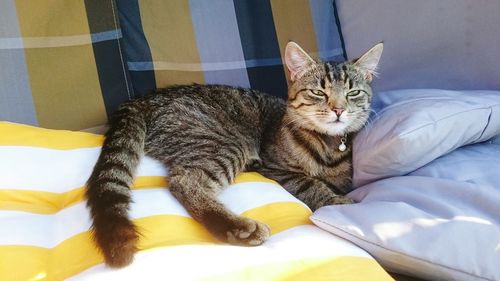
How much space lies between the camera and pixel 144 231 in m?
1.15

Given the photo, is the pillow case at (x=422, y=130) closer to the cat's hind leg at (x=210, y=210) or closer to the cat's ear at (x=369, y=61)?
the cat's ear at (x=369, y=61)

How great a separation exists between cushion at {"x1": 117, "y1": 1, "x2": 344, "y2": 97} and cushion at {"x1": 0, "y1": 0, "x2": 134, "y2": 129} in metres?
0.08

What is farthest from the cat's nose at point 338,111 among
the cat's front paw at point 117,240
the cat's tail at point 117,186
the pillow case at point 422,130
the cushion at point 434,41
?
the cat's front paw at point 117,240

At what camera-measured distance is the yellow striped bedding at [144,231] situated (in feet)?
3.33

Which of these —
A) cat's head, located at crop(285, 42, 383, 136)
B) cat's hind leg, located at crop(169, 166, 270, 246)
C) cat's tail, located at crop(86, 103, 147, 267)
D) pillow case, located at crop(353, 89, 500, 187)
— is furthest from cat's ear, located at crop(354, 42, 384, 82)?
cat's tail, located at crop(86, 103, 147, 267)

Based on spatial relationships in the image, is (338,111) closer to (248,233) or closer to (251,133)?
(251,133)

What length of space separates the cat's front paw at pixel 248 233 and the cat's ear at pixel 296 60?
0.71 meters

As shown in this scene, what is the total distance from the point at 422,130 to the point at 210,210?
2.13ft

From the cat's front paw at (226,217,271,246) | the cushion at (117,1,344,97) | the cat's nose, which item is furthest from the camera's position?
the cushion at (117,1,344,97)

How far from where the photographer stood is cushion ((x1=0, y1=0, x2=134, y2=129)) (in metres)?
1.66

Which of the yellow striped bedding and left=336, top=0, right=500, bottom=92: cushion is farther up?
left=336, top=0, right=500, bottom=92: cushion

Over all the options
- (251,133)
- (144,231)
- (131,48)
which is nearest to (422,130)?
(251,133)

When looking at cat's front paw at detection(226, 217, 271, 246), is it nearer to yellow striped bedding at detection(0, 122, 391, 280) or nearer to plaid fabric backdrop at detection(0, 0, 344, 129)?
yellow striped bedding at detection(0, 122, 391, 280)

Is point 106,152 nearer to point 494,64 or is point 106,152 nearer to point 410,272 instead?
point 410,272
